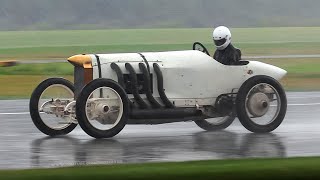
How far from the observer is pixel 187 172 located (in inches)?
270

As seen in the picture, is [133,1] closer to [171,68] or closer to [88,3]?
[88,3]

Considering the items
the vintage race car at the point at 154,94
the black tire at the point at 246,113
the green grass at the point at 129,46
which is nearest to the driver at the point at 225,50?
the vintage race car at the point at 154,94

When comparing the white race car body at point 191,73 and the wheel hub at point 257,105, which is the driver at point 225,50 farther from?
the wheel hub at point 257,105

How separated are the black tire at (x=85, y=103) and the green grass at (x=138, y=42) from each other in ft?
104

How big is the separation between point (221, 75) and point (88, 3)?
72068 millimetres

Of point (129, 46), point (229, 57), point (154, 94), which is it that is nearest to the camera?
point (154, 94)

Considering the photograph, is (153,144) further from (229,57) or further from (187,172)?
(187,172)

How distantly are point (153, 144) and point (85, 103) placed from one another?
118 cm

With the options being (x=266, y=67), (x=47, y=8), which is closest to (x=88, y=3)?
(x=47, y=8)

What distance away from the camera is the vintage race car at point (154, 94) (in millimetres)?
12836

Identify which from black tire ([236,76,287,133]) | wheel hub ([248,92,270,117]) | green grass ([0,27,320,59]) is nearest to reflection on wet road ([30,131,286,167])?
black tire ([236,76,287,133])

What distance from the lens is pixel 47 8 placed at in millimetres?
84000

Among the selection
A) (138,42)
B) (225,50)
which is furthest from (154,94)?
(138,42)

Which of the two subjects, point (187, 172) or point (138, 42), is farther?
point (138, 42)
